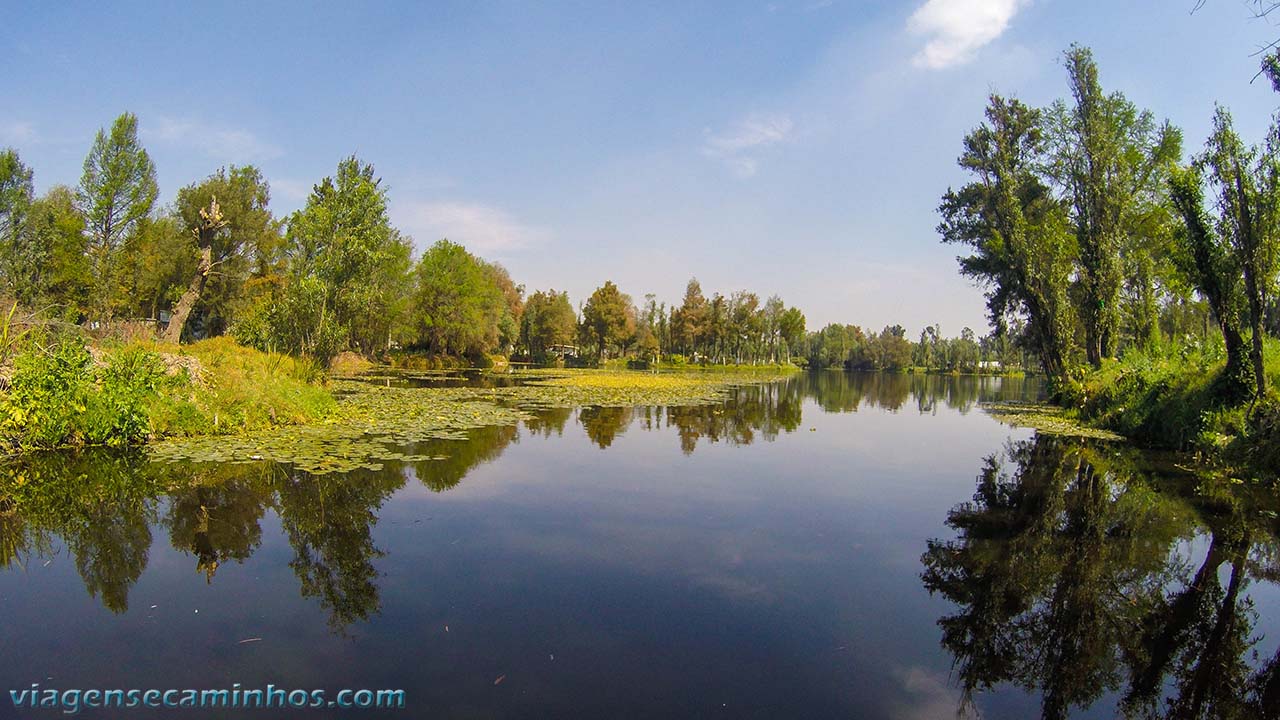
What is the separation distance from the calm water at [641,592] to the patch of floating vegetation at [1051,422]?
777 centimetres

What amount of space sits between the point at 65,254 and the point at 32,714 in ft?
171

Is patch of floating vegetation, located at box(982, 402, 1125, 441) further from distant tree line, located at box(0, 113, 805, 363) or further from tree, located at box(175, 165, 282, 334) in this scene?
tree, located at box(175, 165, 282, 334)

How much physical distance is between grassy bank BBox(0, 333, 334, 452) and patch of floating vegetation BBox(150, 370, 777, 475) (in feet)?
2.12

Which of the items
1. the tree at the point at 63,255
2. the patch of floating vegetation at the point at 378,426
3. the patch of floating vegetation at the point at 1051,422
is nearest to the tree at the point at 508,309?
the tree at the point at 63,255

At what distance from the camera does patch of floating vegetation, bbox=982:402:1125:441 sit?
58.8ft

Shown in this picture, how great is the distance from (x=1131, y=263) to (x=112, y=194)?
58932mm

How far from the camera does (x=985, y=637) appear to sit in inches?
196

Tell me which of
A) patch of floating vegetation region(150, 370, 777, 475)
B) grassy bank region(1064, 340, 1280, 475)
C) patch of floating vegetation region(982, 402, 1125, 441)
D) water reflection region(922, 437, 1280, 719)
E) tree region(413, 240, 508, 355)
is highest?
tree region(413, 240, 508, 355)

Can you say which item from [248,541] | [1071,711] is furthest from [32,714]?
[1071,711]

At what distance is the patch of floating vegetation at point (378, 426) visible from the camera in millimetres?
10562

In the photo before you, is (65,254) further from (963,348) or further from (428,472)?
(963,348)

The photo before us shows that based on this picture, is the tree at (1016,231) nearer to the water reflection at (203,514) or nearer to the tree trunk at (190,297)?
the water reflection at (203,514)

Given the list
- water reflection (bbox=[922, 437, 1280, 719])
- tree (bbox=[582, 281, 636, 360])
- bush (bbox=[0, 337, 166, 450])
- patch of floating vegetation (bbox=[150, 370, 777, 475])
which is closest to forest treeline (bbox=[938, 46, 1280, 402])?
water reflection (bbox=[922, 437, 1280, 719])

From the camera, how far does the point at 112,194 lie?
37906mm
